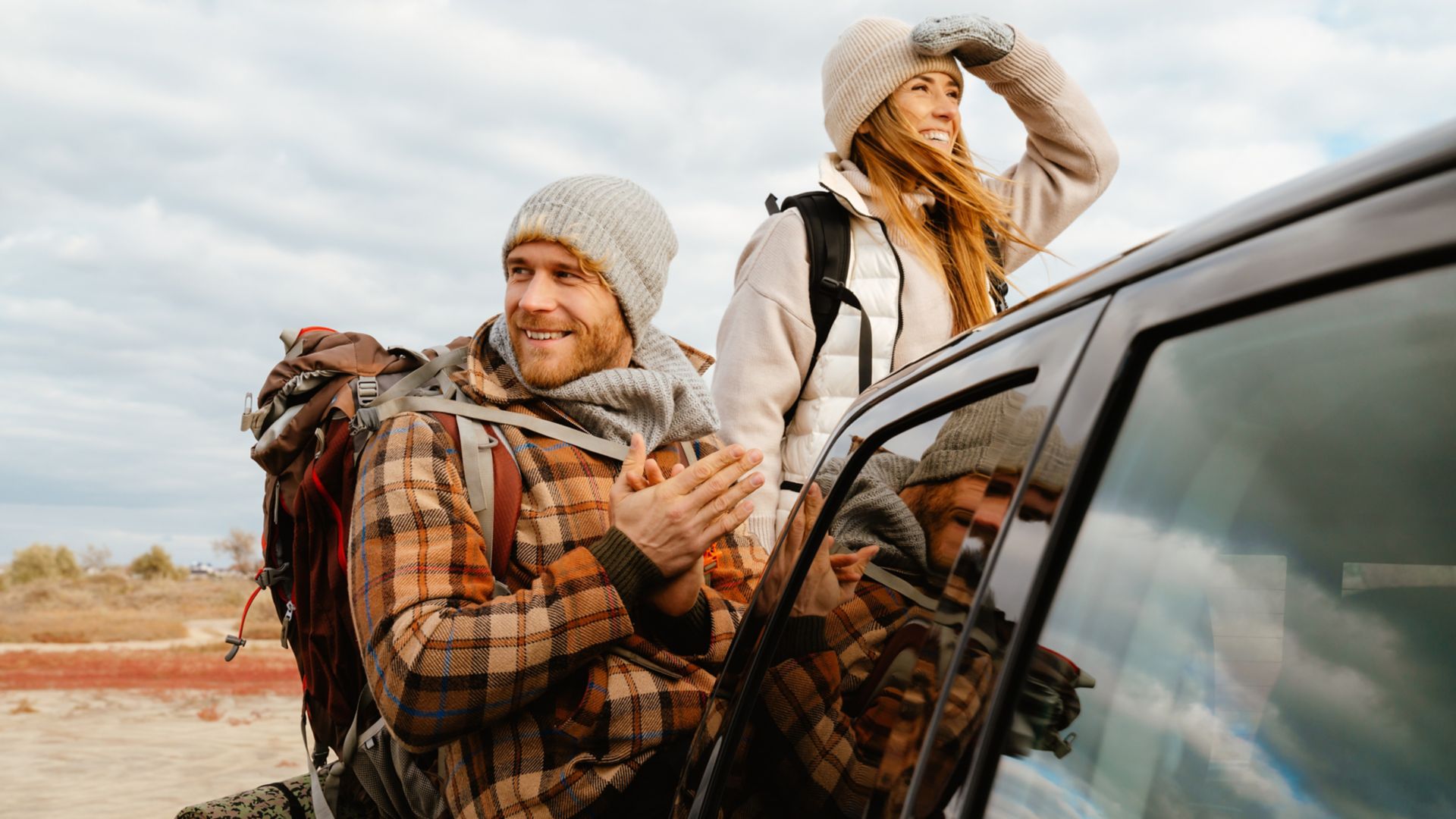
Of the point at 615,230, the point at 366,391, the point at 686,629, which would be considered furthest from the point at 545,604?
the point at 615,230

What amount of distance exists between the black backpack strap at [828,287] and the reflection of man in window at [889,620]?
1880 mm

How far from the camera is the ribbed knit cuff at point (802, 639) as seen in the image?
1.46m

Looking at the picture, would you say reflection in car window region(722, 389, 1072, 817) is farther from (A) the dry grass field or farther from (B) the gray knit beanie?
(A) the dry grass field

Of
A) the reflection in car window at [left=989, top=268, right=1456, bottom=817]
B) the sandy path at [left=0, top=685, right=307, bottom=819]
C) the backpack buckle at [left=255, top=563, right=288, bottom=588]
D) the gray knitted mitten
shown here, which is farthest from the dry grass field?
the reflection in car window at [left=989, top=268, right=1456, bottom=817]

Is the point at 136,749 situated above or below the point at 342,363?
below

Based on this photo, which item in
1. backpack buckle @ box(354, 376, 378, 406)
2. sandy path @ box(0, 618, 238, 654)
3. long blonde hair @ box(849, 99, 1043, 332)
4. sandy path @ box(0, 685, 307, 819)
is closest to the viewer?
backpack buckle @ box(354, 376, 378, 406)

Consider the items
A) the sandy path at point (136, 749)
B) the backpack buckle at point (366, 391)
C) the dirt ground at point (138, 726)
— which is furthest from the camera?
the dirt ground at point (138, 726)

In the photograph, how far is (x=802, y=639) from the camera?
1514 millimetres

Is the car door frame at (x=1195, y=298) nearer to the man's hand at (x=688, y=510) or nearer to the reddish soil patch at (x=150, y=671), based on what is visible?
the man's hand at (x=688, y=510)

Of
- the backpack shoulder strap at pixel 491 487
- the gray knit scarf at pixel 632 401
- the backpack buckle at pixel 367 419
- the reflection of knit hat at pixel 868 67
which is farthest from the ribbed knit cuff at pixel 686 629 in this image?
the reflection of knit hat at pixel 868 67

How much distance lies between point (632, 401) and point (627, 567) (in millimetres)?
746

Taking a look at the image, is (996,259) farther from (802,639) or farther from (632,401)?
(802,639)

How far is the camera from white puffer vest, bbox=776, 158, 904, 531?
3.48m

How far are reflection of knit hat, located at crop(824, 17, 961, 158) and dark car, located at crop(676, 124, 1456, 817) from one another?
267 centimetres
